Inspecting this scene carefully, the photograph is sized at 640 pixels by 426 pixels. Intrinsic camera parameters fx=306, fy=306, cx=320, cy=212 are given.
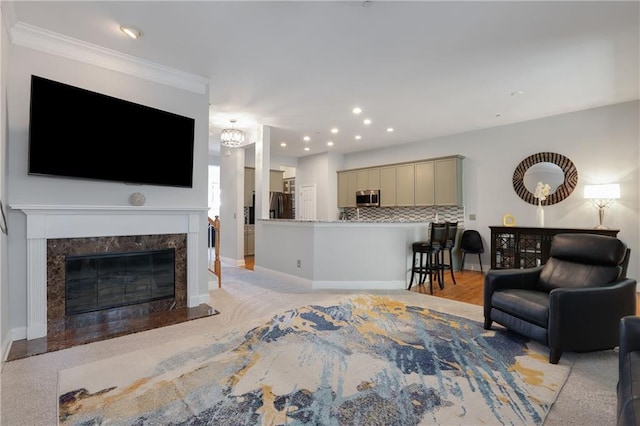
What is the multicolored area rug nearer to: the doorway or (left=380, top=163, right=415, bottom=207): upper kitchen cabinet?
(left=380, top=163, right=415, bottom=207): upper kitchen cabinet

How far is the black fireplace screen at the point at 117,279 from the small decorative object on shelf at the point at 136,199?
558 millimetres

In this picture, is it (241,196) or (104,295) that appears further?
(241,196)

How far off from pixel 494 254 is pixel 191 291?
5.06m

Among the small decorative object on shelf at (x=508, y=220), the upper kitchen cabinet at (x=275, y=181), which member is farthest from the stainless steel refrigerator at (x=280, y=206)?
the small decorative object on shelf at (x=508, y=220)

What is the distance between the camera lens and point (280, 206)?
8727mm

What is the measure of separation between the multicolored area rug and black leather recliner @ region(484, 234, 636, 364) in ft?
0.71

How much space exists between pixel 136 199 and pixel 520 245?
5.79 metres

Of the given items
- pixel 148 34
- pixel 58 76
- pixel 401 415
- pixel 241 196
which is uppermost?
pixel 148 34

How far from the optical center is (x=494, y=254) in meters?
5.54

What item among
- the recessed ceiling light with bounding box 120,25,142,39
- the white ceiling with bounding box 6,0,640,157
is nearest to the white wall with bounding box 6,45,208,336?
the white ceiling with bounding box 6,0,640,157

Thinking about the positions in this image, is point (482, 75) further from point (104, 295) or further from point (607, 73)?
point (104, 295)

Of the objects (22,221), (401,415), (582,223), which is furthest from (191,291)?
(582,223)

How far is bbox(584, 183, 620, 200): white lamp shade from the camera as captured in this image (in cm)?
450

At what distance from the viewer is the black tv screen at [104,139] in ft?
8.96
